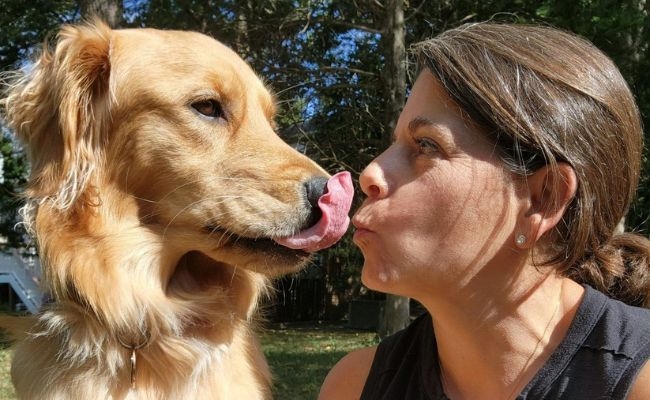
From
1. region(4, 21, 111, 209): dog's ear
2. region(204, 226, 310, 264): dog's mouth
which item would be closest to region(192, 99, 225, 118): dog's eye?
region(4, 21, 111, 209): dog's ear

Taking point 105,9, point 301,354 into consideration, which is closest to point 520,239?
point 105,9

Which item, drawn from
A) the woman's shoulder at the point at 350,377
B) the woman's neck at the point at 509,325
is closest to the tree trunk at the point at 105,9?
the woman's shoulder at the point at 350,377

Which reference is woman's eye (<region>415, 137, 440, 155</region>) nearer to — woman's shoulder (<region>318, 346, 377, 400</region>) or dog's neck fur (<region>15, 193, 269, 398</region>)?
woman's shoulder (<region>318, 346, 377, 400</region>)

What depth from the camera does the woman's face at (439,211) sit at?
192 cm

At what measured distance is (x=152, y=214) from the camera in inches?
118

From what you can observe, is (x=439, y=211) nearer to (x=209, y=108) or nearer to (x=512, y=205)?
(x=512, y=205)

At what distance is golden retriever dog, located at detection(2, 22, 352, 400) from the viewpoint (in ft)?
8.94

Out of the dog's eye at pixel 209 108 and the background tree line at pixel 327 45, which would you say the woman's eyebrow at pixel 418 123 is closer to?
the dog's eye at pixel 209 108

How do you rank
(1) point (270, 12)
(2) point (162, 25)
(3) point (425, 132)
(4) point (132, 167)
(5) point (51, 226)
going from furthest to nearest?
1. (1) point (270, 12)
2. (2) point (162, 25)
3. (4) point (132, 167)
4. (5) point (51, 226)
5. (3) point (425, 132)

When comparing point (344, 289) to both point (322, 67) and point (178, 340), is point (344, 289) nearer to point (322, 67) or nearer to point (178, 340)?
point (322, 67)

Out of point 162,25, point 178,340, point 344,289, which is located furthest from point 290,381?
point 344,289

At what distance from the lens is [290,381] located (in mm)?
8469

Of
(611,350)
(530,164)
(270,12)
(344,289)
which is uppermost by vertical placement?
(270,12)

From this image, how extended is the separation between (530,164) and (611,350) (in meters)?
0.55
